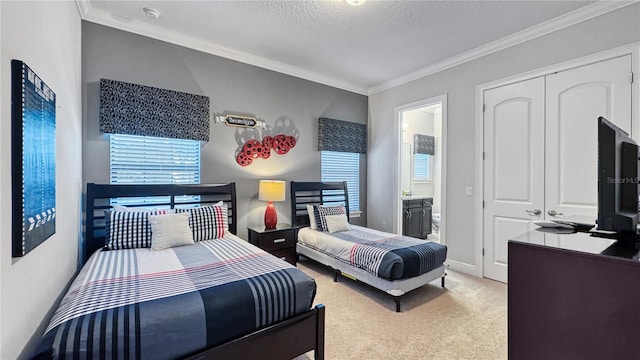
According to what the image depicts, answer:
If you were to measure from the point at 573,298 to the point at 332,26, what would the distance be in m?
3.03

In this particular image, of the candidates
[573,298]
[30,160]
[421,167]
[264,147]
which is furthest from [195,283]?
[421,167]

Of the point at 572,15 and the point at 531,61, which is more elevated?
the point at 572,15

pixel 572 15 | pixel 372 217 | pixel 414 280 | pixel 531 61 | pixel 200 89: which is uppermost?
pixel 572 15

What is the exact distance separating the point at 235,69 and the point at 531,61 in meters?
3.58

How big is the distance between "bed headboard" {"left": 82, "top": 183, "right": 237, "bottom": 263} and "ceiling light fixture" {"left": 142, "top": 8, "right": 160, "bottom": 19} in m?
1.77

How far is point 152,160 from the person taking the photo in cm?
312

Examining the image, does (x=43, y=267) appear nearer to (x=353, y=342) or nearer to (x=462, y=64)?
(x=353, y=342)

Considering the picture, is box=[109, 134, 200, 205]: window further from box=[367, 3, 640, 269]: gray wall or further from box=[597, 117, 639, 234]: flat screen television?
box=[597, 117, 639, 234]: flat screen television

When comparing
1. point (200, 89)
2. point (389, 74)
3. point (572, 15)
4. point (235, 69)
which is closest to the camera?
point (572, 15)

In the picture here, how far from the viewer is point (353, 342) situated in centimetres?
218

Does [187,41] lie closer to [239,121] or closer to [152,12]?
[152,12]

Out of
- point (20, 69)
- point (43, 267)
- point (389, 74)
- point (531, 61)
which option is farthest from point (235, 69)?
point (531, 61)

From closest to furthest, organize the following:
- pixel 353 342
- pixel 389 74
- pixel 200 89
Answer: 1. pixel 353 342
2. pixel 200 89
3. pixel 389 74

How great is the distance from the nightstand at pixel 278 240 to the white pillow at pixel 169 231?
0.92 meters
